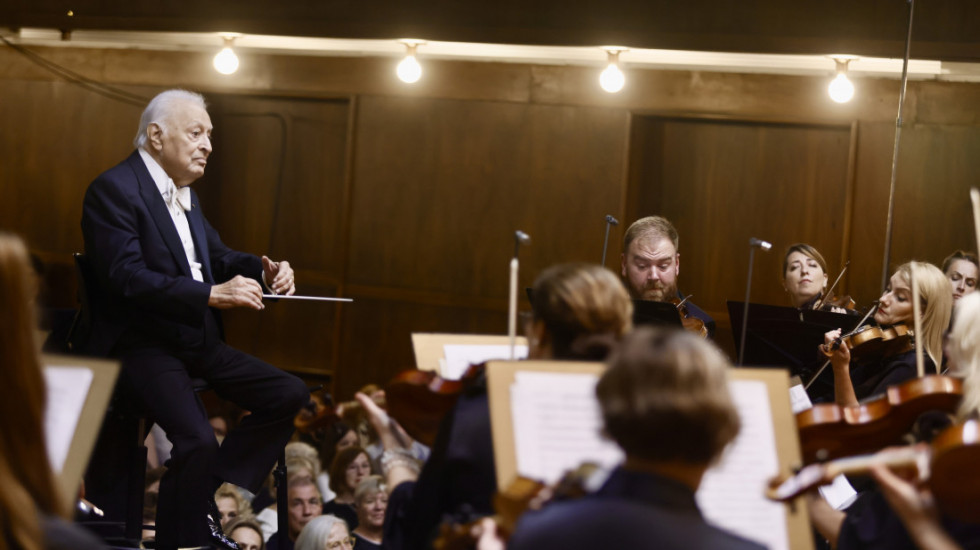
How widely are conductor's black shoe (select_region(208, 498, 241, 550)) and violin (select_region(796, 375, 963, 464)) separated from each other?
2177 millimetres

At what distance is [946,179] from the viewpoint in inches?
252

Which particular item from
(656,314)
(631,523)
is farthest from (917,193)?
(631,523)

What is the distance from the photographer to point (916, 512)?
1.99 meters

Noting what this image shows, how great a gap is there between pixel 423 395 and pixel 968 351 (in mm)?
1297

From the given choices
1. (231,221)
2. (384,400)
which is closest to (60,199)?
(231,221)

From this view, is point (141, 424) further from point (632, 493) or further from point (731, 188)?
point (731, 188)

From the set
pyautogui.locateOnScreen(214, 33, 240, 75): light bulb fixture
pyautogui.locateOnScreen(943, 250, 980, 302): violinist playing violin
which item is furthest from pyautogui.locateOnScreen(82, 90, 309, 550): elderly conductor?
pyautogui.locateOnScreen(943, 250, 980, 302): violinist playing violin

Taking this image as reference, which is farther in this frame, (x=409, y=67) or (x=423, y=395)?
(x=409, y=67)

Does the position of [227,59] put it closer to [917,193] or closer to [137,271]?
[137,271]

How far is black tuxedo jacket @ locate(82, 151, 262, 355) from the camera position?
3.77 metres

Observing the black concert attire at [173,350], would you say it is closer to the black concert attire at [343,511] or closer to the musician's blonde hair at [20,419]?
the black concert attire at [343,511]

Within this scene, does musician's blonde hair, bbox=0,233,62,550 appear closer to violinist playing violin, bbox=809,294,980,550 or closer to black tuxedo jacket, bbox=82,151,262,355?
violinist playing violin, bbox=809,294,980,550

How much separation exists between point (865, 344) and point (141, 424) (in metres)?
2.84

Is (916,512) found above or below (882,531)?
above
